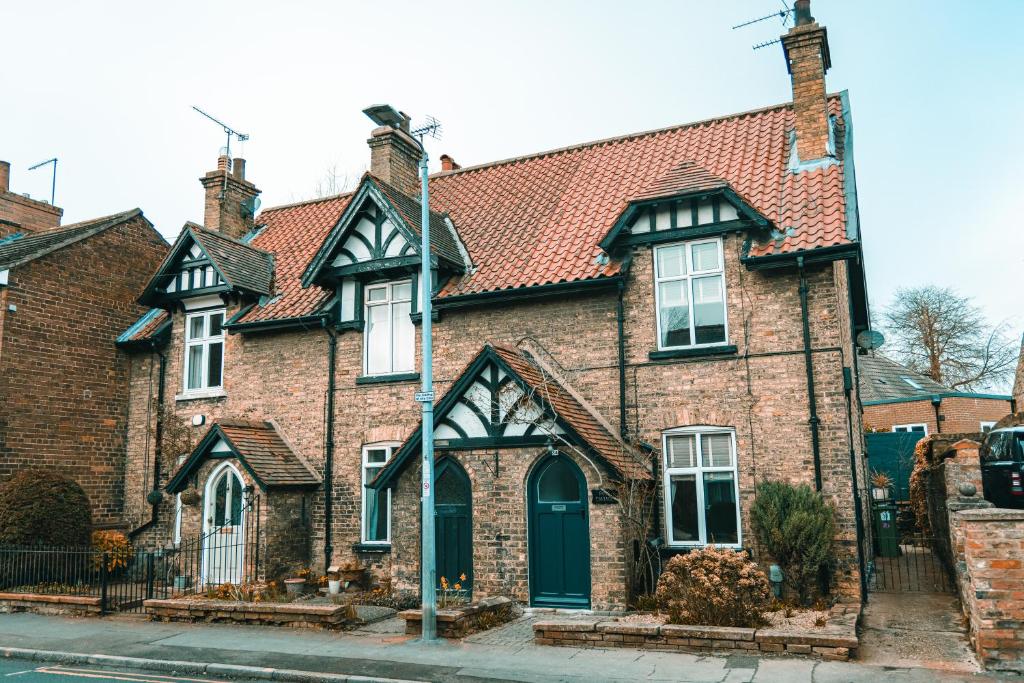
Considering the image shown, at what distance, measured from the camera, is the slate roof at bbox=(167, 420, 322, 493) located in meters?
16.6

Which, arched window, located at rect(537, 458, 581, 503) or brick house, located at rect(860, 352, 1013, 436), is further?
brick house, located at rect(860, 352, 1013, 436)

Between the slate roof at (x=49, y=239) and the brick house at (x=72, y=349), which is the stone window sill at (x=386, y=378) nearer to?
the brick house at (x=72, y=349)

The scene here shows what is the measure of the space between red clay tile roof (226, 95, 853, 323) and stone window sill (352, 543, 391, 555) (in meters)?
5.18

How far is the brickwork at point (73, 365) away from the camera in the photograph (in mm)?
18859

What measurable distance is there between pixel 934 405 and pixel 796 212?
71.4 feet

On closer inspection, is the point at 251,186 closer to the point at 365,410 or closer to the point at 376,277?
the point at 376,277

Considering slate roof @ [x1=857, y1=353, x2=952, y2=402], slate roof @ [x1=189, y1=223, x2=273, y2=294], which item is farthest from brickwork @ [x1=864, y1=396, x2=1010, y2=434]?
slate roof @ [x1=189, y1=223, x2=273, y2=294]

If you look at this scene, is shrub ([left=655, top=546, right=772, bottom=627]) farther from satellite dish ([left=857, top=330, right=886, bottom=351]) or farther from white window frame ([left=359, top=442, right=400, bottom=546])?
satellite dish ([left=857, top=330, right=886, bottom=351])

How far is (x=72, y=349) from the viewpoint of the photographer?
20188mm

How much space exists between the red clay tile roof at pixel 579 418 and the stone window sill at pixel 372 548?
4868 millimetres

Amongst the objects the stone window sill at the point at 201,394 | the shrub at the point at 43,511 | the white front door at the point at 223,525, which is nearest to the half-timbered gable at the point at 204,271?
the stone window sill at the point at 201,394

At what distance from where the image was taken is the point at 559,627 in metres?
11.5

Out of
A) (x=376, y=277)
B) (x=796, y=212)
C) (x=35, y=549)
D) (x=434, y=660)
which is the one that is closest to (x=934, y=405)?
(x=796, y=212)

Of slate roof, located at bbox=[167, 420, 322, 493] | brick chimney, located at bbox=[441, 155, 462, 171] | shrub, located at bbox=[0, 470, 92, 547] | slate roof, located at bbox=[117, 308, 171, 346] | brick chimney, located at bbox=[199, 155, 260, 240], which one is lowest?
shrub, located at bbox=[0, 470, 92, 547]
